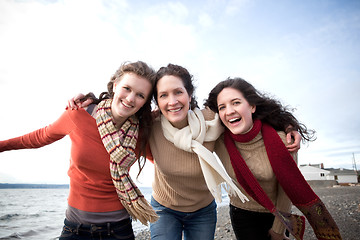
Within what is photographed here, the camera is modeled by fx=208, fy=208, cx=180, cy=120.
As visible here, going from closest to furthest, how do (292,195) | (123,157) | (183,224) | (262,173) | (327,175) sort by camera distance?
1. (123,157)
2. (292,195)
3. (262,173)
4. (183,224)
5. (327,175)

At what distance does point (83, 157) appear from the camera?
2094 mm

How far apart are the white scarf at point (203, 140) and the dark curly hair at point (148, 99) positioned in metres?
0.26

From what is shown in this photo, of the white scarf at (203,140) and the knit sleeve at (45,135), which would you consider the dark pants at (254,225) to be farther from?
the knit sleeve at (45,135)

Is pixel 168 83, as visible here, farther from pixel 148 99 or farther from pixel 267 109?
pixel 267 109

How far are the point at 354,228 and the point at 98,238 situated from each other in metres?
6.14

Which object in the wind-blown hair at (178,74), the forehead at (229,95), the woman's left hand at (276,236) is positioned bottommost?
the woman's left hand at (276,236)

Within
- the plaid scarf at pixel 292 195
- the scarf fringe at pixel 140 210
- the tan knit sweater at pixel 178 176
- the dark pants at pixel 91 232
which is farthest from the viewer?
the tan knit sweater at pixel 178 176

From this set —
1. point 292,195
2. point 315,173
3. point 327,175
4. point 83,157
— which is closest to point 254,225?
point 292,195

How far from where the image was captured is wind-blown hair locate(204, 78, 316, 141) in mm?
2785

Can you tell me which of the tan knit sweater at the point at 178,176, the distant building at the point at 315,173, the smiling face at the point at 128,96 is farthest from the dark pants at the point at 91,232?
the distant building at the point at 315,173

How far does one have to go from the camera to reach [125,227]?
2176mm

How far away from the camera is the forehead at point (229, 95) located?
272 centimetres

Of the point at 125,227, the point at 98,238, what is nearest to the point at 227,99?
the point at 125,227

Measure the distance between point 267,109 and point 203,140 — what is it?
3.28 ft
